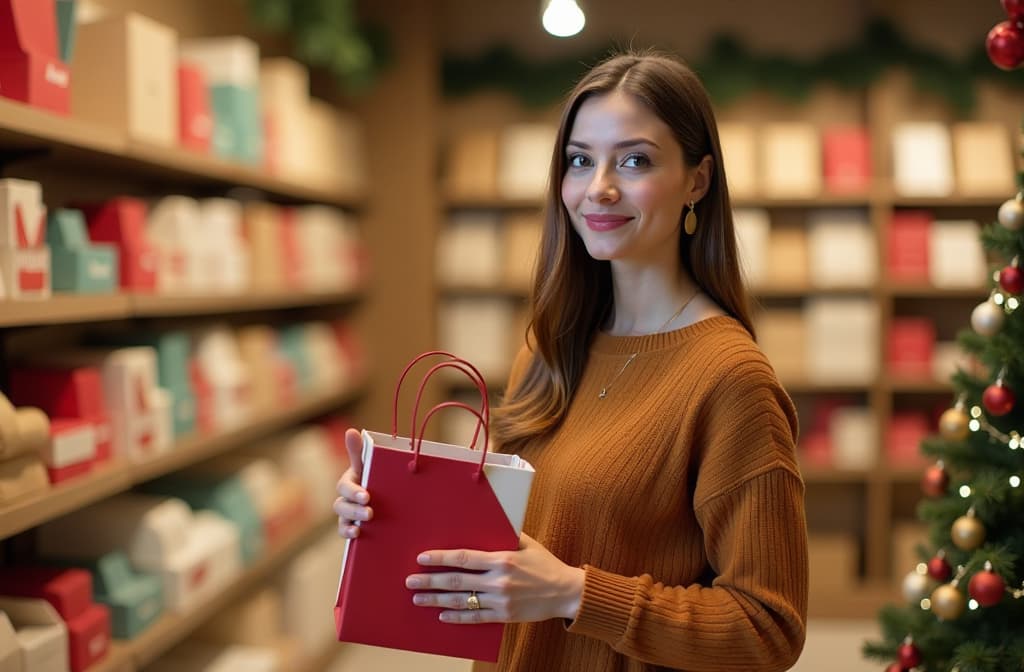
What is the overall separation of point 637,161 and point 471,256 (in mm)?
3045

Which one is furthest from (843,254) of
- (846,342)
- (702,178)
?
(702,178)

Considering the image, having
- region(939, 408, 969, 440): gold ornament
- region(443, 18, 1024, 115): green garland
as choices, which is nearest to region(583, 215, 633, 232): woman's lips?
region(939, 408, 969, 440): gold ornament

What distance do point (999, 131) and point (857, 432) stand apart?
1470 mm

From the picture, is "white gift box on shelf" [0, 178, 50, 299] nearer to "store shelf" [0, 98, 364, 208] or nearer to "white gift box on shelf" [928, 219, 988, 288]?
"store shelf" [0, 98, 364, 208]

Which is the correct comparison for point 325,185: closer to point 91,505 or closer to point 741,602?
point 91,505

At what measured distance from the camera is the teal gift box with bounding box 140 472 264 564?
278 centimetres

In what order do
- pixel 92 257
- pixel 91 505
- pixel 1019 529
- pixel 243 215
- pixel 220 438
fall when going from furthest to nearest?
pixel 243 215 → pixel 220 438 → pixel 91 505 → pixel 92 257 → pixel 1019 529

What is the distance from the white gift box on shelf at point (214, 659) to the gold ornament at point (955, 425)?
203 centimetres

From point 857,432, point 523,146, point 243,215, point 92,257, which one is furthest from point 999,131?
point 92,257

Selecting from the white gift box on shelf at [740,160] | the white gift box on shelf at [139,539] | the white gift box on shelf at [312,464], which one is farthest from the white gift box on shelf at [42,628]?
the white gift box on shelf at [740,160]

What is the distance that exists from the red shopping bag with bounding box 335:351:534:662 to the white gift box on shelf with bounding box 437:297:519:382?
310cm

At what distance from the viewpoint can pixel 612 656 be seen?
1.38 meters

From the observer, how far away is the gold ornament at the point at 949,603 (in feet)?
6.31

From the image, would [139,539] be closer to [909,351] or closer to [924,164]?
[909,351]
